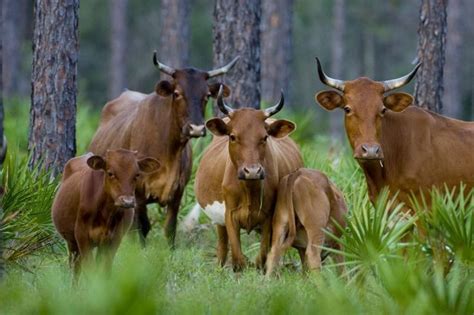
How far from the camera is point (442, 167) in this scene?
37.9 ft

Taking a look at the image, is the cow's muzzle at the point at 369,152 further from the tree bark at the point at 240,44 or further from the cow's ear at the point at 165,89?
the tree bark at the point at 240,44

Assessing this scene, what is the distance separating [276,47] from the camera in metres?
28.9

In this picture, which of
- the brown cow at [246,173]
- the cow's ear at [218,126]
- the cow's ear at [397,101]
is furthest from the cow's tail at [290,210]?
the cow's ear at [397,101]

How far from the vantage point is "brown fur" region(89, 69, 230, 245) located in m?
13.6

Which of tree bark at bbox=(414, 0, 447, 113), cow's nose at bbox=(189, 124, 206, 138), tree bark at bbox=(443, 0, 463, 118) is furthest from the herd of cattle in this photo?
tree bark at bbox=(443, 0, 463, 118)

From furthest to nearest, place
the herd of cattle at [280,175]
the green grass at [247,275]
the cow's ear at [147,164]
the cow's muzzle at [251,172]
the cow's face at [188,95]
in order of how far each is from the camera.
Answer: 1. the cow's face at [188,95]
2. the cow's muzzle at [251,172]
3. the cow's ear at [147,164]
4. the herd of cattle at [280,175]
5. the green grass at [247,275]

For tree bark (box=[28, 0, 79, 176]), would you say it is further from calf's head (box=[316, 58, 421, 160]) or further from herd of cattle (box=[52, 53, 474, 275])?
calf's head (box=[316, 58, 421, 160])

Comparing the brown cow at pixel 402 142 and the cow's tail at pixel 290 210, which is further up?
the brown cow at pixel 402 142

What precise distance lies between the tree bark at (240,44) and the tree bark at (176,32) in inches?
359

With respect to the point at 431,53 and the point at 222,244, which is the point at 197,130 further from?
the point at 431,53

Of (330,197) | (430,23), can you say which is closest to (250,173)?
(330,197)

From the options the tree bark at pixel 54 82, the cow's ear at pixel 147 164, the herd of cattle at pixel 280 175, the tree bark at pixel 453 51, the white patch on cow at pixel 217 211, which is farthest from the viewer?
the tree bark at pixel 453 51

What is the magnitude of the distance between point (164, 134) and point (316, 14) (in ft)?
164

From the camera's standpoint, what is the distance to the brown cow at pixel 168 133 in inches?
534
